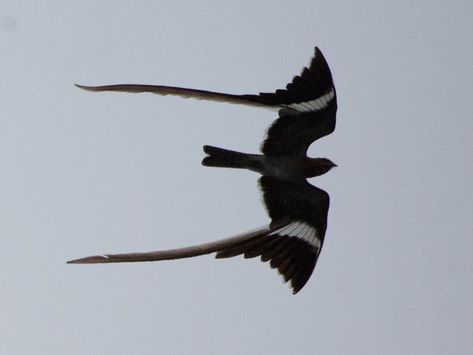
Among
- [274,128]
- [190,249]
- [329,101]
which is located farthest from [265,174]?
[190,249]

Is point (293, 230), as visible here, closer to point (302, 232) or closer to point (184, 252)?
point (302, 232)

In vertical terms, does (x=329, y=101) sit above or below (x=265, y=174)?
above

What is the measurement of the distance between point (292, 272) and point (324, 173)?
4.13 ft

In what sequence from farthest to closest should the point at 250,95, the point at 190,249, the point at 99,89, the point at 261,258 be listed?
the point at 261,258
the point at 250,95
the point at 190,249
the point at 99,89

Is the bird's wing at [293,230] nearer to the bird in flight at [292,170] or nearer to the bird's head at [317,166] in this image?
the bird in flight at [292,170]

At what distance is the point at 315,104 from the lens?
843 cm

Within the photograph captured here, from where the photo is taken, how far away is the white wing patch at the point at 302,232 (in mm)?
8850

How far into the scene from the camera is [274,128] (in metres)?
8.61

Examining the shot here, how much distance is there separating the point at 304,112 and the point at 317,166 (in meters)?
0.75

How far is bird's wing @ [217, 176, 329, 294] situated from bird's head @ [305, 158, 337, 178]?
17cm

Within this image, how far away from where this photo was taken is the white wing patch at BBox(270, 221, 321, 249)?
8850 mm

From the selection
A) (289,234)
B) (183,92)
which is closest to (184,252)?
(183,92)

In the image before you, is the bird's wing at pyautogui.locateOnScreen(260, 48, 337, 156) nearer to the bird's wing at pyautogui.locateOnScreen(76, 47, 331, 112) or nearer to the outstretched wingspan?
the bird's wing at pyautogui.locateOnScreen(76, 47, 331, 112)

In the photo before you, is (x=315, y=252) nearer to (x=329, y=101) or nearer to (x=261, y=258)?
(x=261, y=258)
